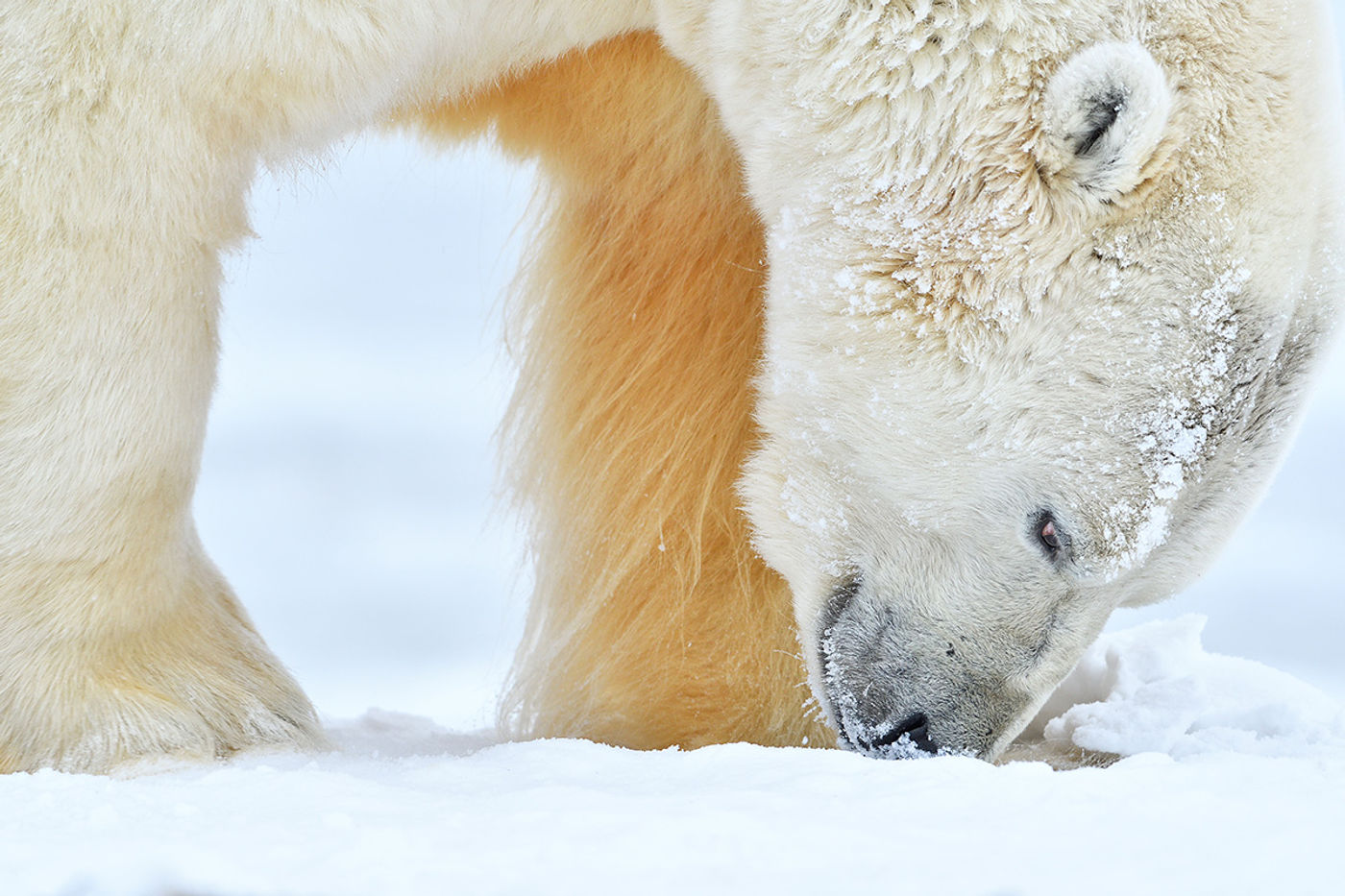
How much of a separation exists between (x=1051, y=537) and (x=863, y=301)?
0.43 m

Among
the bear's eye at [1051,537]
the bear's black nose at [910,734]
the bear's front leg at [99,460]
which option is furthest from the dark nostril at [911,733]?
the bear's front leg at [99,460]

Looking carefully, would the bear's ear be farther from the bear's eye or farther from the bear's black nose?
the bear's black nose

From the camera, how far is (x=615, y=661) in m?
2.51

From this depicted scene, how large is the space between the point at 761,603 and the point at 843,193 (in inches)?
33.1

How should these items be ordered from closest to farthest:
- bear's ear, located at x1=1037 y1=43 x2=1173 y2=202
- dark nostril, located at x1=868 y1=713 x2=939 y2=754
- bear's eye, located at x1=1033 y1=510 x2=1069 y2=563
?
bear's ear, located at x1=1037 y1=43 x2=1173 y2=202, bear's eye, located at x1=1033 y1=510 x2=1069 y2=563, dark nostril, located at x1=868 y1=713 x2=939 y2=754

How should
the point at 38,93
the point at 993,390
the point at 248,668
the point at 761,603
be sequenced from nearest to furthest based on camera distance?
the point at 38,93 < the point at 993,390 < the point at 248,668 < the point at 761,603

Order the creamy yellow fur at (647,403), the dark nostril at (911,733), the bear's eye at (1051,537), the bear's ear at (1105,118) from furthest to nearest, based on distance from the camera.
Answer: the creamy yellow fur at (647,403)
the dark nostril at (911,733)
the bear's eye at (1051,537)
the bear's ear at (1105,118)

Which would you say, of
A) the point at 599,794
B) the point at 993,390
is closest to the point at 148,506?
the point at 599,794

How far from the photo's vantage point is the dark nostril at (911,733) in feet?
6.77

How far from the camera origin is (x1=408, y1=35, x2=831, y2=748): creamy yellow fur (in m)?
2.38

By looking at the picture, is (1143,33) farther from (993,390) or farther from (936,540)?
(936,540)

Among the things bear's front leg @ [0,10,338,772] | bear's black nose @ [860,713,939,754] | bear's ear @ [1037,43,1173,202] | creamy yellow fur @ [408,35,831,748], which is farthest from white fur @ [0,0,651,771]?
bear's black nose @ [860,713,939,754]

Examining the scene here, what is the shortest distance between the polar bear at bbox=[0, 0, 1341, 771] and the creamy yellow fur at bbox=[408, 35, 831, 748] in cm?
18

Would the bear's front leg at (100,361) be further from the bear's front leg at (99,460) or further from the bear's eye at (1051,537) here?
the bear's eye at (1051,537)
